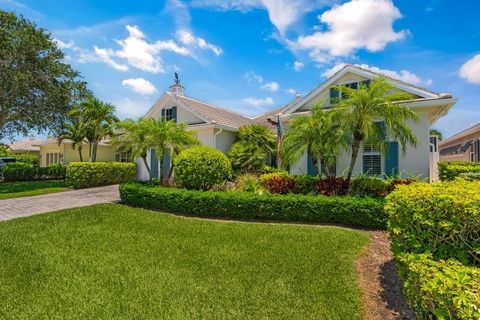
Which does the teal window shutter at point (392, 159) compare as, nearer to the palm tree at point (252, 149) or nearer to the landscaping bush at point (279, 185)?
the landscaping bush at point (279, 185)

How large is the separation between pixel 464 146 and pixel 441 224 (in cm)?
2987

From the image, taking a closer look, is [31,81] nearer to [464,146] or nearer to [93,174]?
[93,174]

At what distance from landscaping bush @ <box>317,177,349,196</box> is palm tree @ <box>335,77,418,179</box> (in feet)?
5.00

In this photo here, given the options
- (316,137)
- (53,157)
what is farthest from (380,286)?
(53,157)

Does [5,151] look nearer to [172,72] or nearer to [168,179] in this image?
[172,72]

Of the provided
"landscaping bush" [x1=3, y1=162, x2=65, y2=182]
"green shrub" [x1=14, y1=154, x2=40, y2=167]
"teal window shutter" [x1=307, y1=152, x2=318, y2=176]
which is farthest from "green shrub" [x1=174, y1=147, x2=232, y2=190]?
"green shrub" [x1=14, y1=154, x2=40, y2=167]

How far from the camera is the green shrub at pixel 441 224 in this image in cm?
330

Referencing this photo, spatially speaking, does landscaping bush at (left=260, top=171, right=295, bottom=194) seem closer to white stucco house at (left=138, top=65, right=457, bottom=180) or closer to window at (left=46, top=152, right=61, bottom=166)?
white stucco house at (left=138, top=65, right=457, bottom=180)

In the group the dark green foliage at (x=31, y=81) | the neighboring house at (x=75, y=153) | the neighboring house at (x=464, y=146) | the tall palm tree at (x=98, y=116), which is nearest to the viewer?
the dark green foliage at (x=31, y=81)

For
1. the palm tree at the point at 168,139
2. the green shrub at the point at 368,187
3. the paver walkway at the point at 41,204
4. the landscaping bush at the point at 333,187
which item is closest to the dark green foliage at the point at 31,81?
the paver walkway at the point at 41,204

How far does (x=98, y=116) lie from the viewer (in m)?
19.3

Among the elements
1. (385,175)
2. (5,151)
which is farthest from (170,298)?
(5,151)

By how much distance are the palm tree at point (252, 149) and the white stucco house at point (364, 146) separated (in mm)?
1011

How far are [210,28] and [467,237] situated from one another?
10.5 meters
